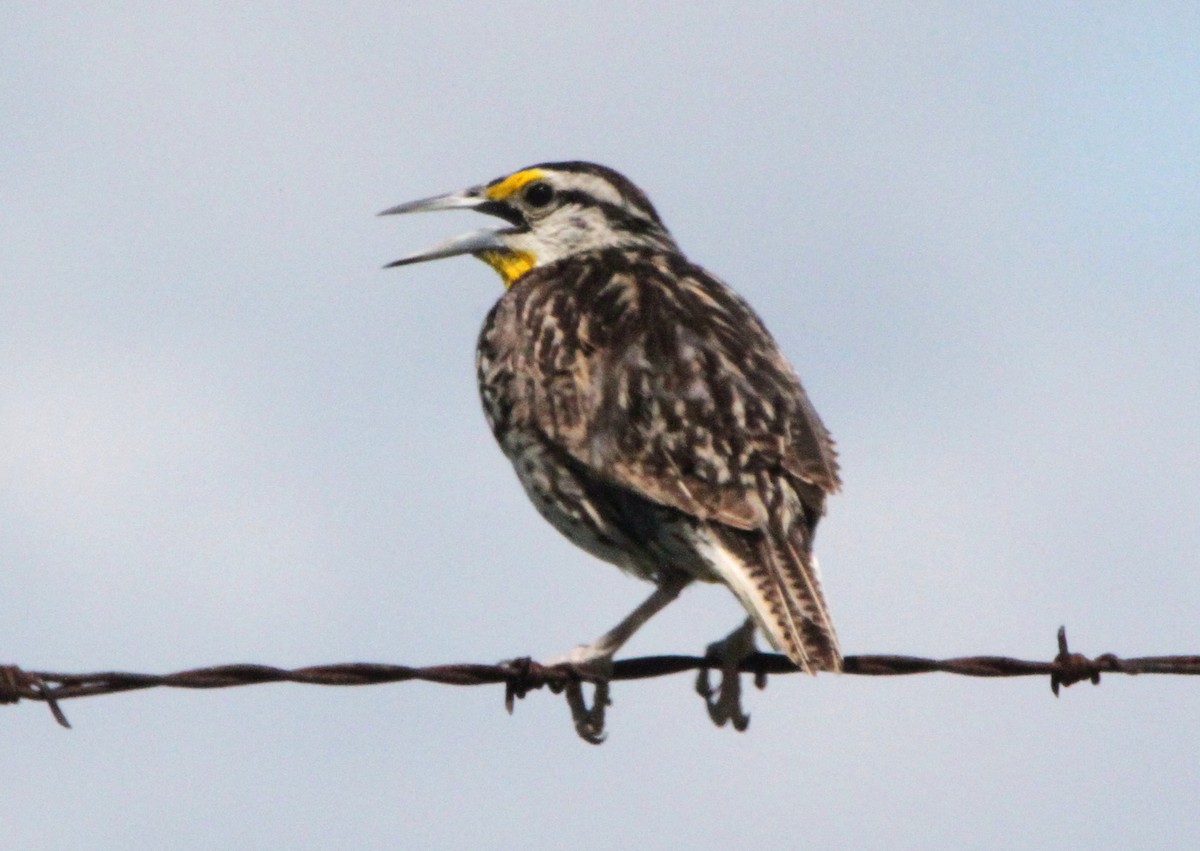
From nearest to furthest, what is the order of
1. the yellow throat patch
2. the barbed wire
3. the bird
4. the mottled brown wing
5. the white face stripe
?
the barbed wire, the bird, the mottled brown wing, the yellow throat patch, the white face stripe

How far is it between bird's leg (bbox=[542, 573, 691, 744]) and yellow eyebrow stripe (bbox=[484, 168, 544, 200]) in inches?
91.0

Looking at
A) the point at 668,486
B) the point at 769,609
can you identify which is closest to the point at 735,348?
the point at 668,486

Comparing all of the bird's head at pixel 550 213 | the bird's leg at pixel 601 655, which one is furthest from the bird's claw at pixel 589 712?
the bird's head at pixel 550 213

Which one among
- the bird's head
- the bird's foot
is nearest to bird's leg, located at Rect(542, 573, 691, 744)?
the bird's foot

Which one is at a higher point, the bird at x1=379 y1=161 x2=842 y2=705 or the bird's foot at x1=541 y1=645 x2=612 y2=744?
the bird at x1=379 y1=161 x2=842 y2=705

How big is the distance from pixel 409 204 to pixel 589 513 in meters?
2.37

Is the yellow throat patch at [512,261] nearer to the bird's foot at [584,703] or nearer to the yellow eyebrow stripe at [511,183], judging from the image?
the yellow eyebrow stripe at [511,183]

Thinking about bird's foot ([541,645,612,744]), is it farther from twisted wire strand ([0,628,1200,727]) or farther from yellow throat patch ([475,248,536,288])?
yellow throat patch ([475,248,536,288])

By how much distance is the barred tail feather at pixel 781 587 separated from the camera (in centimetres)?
655

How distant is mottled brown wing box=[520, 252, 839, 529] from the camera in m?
7.13

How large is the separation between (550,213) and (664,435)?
92.3 inches

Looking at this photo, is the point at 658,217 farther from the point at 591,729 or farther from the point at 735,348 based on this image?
the point at 591,729

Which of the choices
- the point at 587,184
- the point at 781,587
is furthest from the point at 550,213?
the point at 781,587

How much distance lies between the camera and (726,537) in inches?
277
